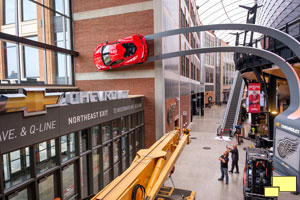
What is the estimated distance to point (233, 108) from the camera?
2564 centimetres

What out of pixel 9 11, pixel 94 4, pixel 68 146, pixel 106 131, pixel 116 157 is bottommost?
pixel 116 157

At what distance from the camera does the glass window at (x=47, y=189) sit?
655cm

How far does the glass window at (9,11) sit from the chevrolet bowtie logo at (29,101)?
24.3 ft

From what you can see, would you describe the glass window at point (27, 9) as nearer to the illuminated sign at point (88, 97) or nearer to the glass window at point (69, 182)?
the illuminated sign at point (88, 97)

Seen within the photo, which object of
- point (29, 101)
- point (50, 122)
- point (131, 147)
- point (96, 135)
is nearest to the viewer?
point (29, 101)

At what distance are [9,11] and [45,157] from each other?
29.2 feet

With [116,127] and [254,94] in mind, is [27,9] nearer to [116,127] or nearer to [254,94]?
[116,127]

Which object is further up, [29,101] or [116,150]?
[29,101]

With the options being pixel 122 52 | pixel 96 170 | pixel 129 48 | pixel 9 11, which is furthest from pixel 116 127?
pixel 9 11

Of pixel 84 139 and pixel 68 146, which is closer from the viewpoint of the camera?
pixel 68 146

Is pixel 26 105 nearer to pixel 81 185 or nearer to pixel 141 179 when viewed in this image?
pixel 141 179

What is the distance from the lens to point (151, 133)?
1282 centimetres

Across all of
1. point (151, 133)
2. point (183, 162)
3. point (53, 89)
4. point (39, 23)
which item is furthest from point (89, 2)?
point (183, 162)

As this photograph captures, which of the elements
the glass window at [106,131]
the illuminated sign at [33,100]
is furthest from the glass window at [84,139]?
the illuminated sign at [33,100]
